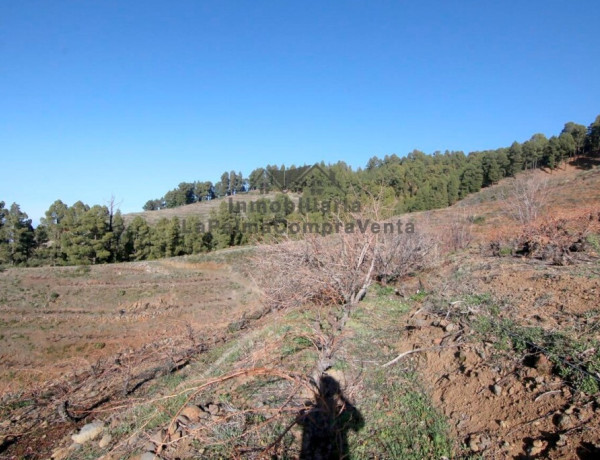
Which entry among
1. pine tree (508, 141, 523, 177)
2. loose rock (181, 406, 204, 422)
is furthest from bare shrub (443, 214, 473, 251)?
pine tree (508, 141, 523, 177)

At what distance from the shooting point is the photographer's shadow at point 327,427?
10.0ft

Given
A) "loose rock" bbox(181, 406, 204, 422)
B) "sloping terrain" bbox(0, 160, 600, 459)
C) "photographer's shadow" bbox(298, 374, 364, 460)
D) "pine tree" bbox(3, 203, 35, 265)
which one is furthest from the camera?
"pine tree" bbox(3, 203, 35, 265)

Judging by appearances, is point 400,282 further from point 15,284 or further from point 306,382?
point 15,284

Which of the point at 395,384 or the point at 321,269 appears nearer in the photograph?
the point at 395,384

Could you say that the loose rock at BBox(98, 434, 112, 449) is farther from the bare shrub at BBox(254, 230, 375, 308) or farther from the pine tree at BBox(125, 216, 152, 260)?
the pine tree at BBox(125, 216, 152, 260)

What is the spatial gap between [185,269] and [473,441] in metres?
27.6

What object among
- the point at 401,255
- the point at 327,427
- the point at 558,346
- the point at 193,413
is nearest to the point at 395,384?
the point at 327,427

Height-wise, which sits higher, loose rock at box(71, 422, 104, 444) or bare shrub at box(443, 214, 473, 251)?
bare shrub at box(443, 214, 473, 251)

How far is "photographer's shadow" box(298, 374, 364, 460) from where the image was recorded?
3.06 metres

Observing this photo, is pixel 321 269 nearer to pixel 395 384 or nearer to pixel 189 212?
pixel 395 384

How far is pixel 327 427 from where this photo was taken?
3266 mm

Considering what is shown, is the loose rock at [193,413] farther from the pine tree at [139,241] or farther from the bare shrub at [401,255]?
the pine tree at [139,241]

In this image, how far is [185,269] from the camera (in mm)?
28000

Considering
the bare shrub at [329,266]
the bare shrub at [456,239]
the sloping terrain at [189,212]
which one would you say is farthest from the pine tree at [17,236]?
the bare shrub at [456,239]
